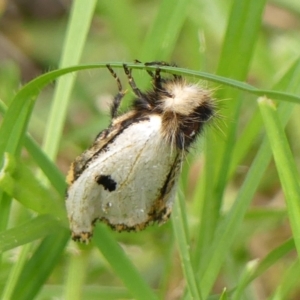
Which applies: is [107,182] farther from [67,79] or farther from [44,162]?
[67,79]

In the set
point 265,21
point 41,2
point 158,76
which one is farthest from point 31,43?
point 158,76

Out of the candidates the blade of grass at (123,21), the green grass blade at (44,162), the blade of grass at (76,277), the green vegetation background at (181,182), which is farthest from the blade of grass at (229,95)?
the blade of grass at (123,21)

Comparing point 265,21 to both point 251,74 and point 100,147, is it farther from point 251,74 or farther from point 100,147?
point 100,147

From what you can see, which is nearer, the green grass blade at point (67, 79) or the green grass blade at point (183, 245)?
the green grass blade at point (183, 245)

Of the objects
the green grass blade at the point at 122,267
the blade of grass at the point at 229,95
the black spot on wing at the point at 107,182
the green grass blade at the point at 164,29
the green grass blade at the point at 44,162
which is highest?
Answer: the green grass blade at the point at 164,29

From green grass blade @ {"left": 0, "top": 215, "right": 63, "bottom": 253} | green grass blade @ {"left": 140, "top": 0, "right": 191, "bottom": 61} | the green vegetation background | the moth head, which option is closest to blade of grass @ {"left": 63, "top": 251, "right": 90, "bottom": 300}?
the green vegetation background

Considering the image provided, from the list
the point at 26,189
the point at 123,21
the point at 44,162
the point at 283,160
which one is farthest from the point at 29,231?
the point at 123,21

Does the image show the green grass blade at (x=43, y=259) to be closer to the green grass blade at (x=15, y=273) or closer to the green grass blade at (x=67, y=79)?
the green grass blade at (x=15, y=273)

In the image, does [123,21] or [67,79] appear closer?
[67,79]
